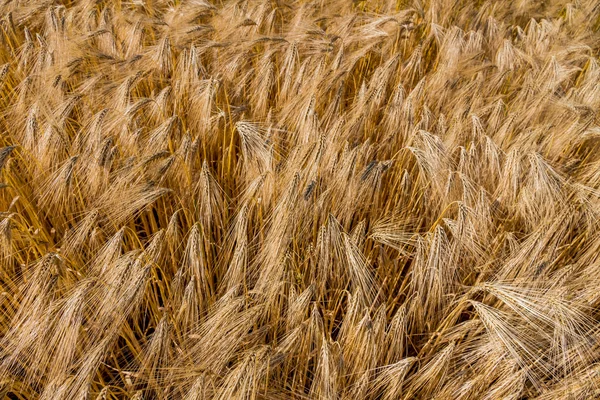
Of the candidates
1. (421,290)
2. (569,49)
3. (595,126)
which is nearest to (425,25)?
(569,49)

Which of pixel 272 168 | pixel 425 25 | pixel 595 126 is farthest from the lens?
pixel 425 25

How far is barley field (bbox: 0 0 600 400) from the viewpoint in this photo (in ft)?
3.70

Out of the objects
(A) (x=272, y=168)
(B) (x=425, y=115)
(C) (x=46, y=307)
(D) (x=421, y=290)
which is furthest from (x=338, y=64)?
(C) (x=46, y=307)

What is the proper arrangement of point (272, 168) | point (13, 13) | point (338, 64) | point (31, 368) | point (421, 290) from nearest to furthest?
point (31, 368) → point (421, 290) → point (272, 168) → point (338, 64) → point (13, 13)

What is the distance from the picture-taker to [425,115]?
1747mm

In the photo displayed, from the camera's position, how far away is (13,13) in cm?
199

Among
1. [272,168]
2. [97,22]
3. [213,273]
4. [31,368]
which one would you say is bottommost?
[213,273]

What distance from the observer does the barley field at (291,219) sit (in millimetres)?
→ 1129

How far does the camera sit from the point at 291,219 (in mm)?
1265

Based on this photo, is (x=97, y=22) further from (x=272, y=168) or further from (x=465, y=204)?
(x=465, y=204)

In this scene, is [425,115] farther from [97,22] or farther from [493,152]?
[97,22]

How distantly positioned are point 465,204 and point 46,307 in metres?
1.02

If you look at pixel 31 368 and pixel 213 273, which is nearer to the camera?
pixel 31 368

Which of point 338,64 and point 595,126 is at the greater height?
point 338,64
